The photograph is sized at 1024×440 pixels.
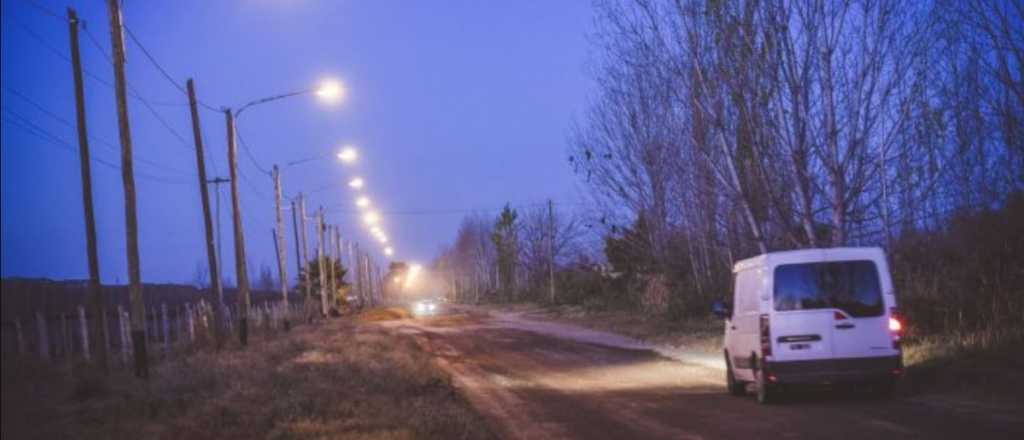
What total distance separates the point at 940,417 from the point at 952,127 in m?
18.0

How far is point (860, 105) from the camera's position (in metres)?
21.9

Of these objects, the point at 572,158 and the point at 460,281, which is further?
the point at 460,281

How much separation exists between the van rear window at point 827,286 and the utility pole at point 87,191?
613 inches

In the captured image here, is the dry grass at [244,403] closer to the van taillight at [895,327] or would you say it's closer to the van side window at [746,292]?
the van side window at [746,292]

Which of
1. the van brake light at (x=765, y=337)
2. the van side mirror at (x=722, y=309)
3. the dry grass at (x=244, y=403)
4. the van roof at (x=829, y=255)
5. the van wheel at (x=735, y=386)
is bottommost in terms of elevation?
the van wheel at (x=735, y=386)

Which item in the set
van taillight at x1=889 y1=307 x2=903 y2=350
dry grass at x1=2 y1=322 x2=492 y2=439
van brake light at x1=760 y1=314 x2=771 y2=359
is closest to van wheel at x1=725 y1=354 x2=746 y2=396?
van brake light at x1=760 y1=314 x2=771 y2=359

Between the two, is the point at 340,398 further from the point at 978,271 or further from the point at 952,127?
the point at 952,127

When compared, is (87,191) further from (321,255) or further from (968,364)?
(321,255)

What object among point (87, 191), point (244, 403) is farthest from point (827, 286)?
point (87, 191)

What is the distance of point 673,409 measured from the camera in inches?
555

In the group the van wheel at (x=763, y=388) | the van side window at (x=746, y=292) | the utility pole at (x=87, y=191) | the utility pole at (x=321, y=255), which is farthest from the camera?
the utility pole at (x=321, y=255)

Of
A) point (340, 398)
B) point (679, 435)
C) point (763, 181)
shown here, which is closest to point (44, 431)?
point (340, 398)

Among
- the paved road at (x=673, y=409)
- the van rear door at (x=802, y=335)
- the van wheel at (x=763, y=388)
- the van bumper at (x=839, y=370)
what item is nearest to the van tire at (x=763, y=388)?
the van wheel at (x=763, y=388)

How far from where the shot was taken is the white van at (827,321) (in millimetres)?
13531
